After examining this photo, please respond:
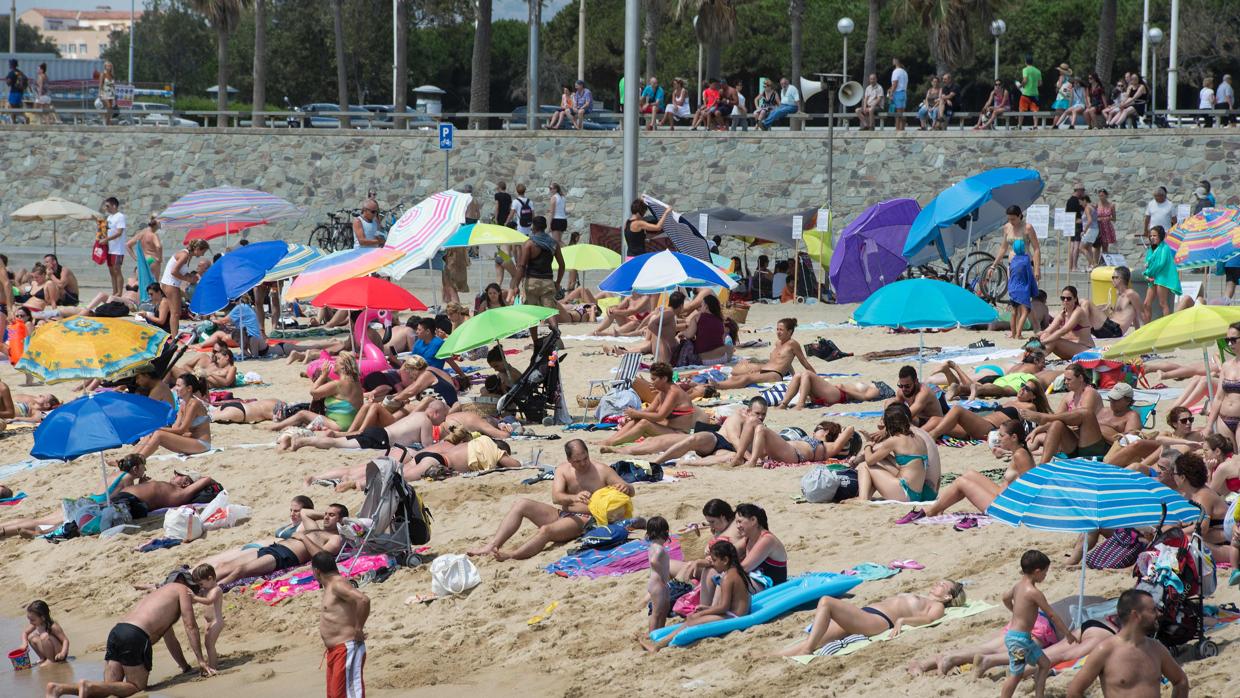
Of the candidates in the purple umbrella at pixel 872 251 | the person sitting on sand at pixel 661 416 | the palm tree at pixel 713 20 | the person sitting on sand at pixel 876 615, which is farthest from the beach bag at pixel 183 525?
the palm tree at pixel 713 20

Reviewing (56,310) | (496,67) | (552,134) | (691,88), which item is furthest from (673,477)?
(496,67)

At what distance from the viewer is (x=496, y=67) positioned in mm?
56250

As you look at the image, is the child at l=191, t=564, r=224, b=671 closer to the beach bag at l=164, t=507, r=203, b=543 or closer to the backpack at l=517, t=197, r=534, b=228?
the beach bag at l=164, t=507, r=203, b=543

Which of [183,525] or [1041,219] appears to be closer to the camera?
[183,525]

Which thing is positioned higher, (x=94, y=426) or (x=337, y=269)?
(x=337, y=269)

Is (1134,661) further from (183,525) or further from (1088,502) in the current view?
(183,525)

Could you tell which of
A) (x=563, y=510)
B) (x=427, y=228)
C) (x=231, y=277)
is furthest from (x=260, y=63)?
(x=563, y=510)

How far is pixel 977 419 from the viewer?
40.9ft

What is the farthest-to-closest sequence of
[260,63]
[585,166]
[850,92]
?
1. [260,63]
2. [585,166]
3. [850,92]

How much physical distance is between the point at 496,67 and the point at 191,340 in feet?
130

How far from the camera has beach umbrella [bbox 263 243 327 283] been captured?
56.0ft

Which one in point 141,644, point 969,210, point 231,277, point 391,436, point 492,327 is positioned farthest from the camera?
point 969,210

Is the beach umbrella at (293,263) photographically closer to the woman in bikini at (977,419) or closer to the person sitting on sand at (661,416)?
the person sitting on sand at (661,416)

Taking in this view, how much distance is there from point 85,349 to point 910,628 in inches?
289
